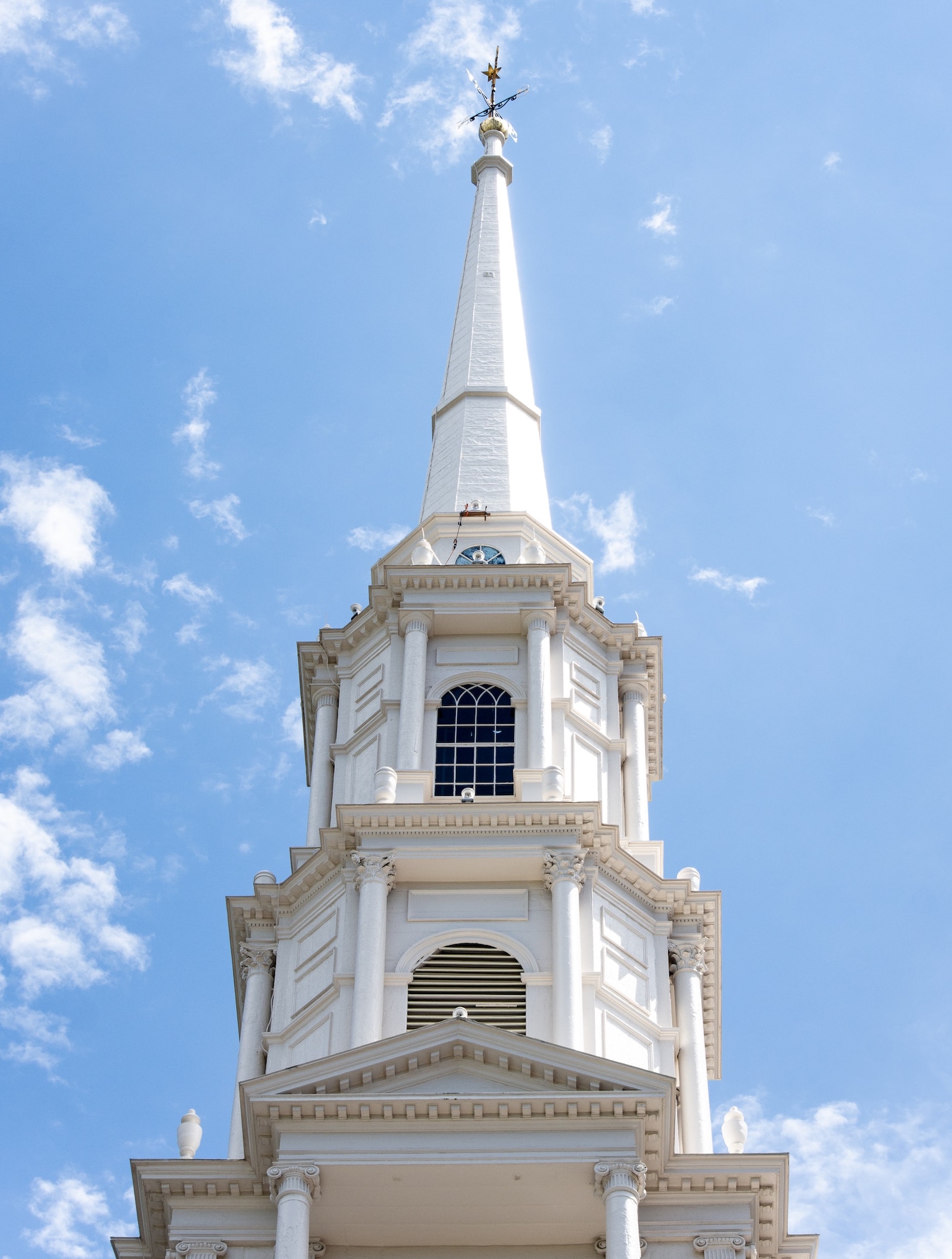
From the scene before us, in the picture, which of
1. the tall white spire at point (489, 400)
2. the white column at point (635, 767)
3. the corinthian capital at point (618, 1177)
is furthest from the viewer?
the tall white spire at point (489, 400)

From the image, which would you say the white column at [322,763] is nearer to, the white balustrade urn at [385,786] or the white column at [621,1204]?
the white balustrade urn at [385,786]

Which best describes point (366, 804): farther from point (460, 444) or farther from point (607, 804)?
point (460, 444)

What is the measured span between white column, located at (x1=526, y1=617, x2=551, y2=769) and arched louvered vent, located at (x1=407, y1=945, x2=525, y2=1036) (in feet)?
17.3

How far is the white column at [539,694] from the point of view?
172 feet

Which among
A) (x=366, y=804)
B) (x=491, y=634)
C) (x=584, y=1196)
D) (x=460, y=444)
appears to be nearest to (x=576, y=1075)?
(x=584, y=1196)

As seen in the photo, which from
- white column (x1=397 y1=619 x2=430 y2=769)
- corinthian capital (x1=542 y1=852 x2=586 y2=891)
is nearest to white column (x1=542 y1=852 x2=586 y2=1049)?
corinthian capital (x1=542 y1=852 x2=586 y2=891)

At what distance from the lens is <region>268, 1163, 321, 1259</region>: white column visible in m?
41.3

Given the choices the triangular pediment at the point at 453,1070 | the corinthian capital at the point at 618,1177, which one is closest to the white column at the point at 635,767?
the triangular pediment at the point at 453,1070

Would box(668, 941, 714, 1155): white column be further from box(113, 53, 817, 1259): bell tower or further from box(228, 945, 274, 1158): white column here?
box(228, 945, 274, 1158): white column

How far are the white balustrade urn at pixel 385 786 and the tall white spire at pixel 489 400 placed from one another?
11.5m

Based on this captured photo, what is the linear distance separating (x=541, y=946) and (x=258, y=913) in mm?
6790

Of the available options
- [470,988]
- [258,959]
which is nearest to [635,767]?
[470,988]

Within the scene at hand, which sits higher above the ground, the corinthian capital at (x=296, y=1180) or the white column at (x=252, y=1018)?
the white column at (x=252, y=1018)

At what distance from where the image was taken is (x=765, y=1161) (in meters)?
43.1
